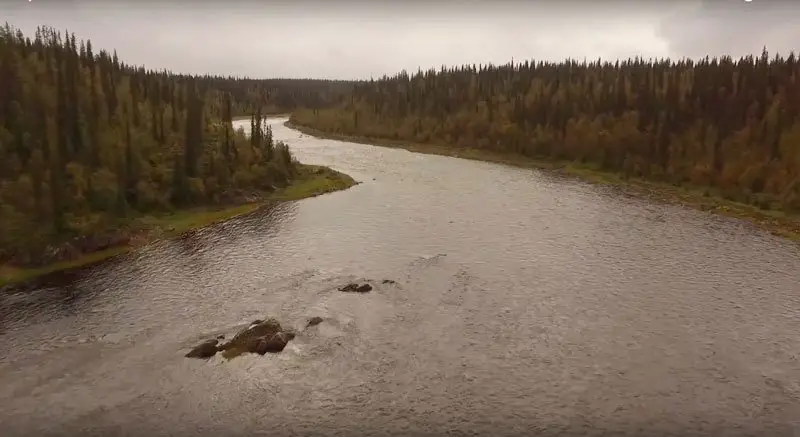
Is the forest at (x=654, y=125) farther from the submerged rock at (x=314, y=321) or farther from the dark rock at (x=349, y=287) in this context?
the submerged rock at (x=314, y=321)

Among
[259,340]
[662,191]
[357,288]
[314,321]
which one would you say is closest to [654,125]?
[662,191]

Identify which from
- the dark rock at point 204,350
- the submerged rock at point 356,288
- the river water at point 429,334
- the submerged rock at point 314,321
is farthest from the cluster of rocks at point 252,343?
the submerged rock at point 356,288

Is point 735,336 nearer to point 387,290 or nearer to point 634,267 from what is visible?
point 634,267

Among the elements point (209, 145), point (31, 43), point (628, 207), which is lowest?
point (628, 207)

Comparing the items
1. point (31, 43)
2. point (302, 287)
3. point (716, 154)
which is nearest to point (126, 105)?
point (31, 43)

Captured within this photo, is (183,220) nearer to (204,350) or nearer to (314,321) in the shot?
(314,321)

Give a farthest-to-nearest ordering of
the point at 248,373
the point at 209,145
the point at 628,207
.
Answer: the point at 209,145 → the point at 628,207 → the point at 248,373
